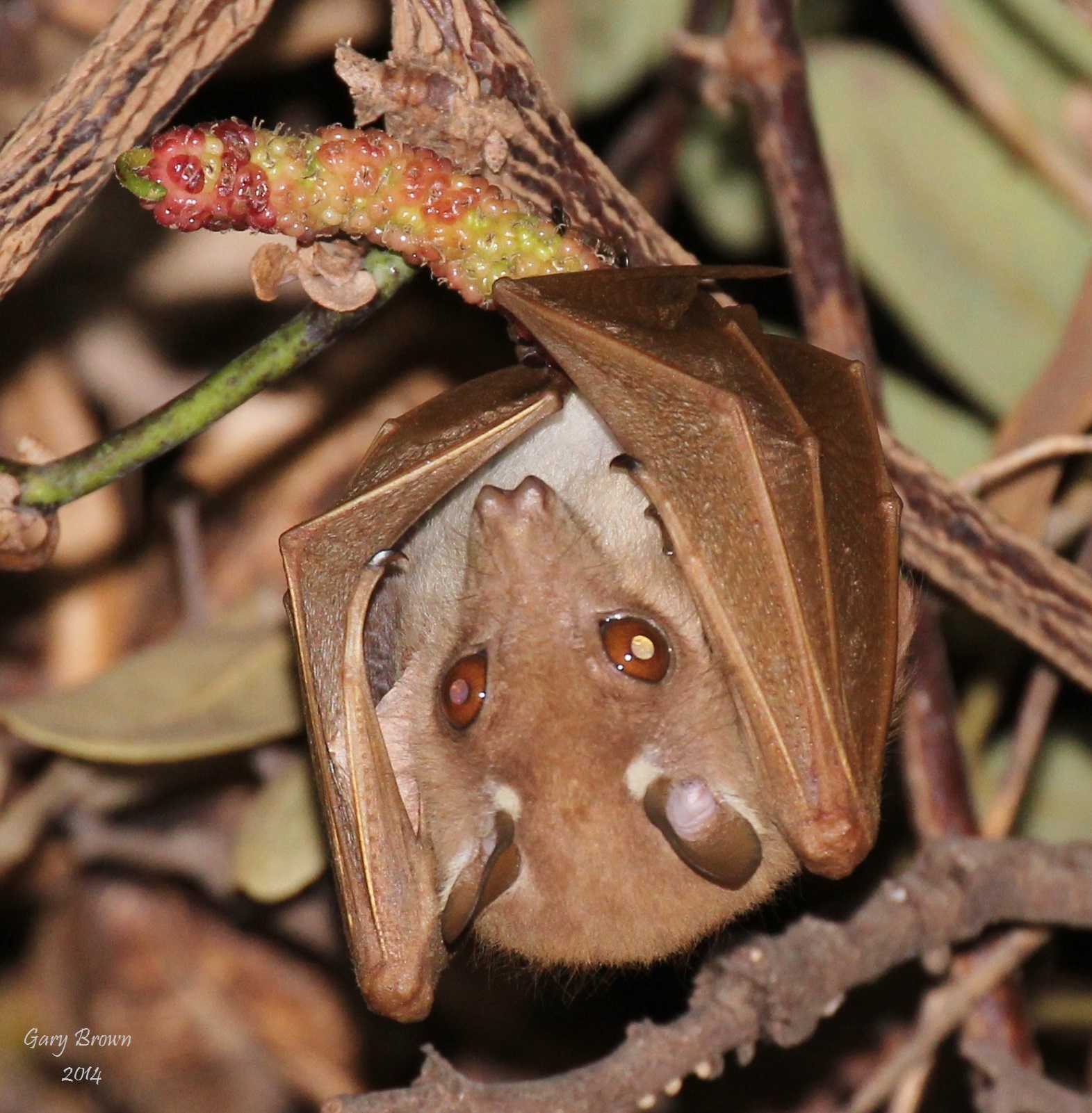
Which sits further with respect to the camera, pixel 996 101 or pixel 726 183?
pixel 726 183

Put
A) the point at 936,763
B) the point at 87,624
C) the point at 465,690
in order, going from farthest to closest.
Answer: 1. the point at 87,624
2. the point at 936,763
3. the point at 465,690

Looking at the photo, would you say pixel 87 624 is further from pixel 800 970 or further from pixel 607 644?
pixel 800 970

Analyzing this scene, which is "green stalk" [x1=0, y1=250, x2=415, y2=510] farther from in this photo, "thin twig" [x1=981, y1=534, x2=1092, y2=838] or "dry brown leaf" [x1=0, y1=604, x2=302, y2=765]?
"thin twig" [x1=981, y1=534, x2=1092, y2=838]

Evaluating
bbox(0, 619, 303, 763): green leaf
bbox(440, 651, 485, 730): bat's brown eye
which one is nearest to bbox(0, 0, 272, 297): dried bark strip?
bbox(440, 651, 485, 730): bat's brown eye

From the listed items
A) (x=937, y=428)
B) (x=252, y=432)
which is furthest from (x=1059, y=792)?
(x=252, y=432)

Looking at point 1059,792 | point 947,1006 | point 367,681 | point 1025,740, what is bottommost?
point 1059,792

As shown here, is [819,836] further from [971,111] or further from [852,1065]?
[971,111]

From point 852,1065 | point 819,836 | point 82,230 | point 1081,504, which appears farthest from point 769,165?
point 852,1065
